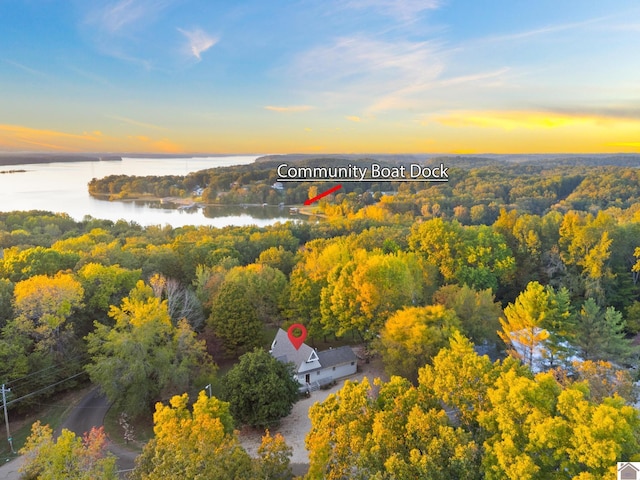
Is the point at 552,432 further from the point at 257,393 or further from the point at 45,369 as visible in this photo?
the point at 45,369

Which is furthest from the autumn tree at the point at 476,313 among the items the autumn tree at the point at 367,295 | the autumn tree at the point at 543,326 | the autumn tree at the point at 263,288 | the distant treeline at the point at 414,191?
A: the distant treeline at the point at 414,191

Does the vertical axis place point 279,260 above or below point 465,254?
below

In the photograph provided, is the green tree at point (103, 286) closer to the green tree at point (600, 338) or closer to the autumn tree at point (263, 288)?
the autumn tree at point (263, 288)

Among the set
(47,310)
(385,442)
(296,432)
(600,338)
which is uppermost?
(47,310)

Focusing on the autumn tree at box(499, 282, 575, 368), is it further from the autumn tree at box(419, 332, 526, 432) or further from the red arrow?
the red arrow

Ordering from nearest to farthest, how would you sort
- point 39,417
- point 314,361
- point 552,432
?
point 552,432
point 39,417
point 314,361

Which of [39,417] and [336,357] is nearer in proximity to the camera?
[39,417]

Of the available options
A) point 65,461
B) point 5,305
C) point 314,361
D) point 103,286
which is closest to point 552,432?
point 65,461

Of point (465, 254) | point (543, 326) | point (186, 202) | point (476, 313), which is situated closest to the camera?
point (543, 326)
